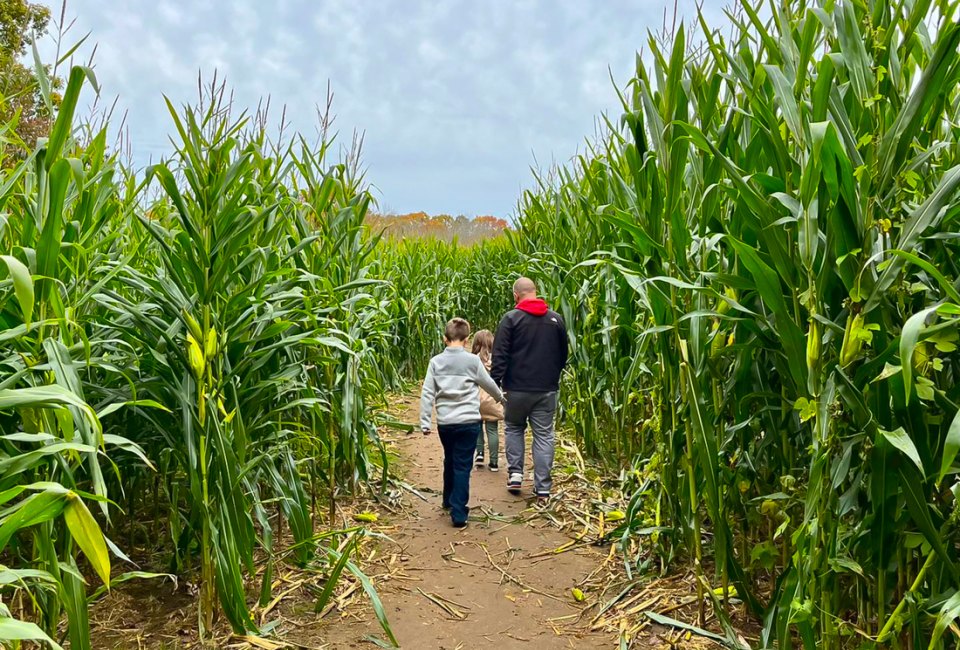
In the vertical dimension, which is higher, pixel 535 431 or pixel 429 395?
pixel 429 395

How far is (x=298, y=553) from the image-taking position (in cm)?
334

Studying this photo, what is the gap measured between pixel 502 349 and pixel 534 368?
10.9 inches

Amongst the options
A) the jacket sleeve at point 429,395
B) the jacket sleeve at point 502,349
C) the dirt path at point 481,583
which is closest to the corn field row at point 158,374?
the dirt path at point 481,583

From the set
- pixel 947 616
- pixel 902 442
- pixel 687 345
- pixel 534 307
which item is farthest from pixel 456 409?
pixel 947 616

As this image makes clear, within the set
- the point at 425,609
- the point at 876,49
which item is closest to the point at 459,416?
the point at 425,609

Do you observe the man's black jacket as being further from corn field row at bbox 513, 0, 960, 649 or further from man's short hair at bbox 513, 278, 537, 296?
corn field row at bbox 513, 0, 960, 649

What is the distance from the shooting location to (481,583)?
3586mm

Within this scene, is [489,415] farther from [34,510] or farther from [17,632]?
[17,632]

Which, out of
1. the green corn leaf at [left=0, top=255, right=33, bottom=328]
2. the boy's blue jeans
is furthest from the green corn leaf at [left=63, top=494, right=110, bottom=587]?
the boy's blue jeans

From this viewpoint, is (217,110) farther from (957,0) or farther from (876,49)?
(957,0)

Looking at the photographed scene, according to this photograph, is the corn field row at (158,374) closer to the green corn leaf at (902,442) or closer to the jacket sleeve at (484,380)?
the jacket sleeve at (484,380)

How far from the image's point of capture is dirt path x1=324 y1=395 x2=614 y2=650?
3000mm

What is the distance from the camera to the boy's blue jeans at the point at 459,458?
434 centimetres

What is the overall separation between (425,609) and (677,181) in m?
2.37
